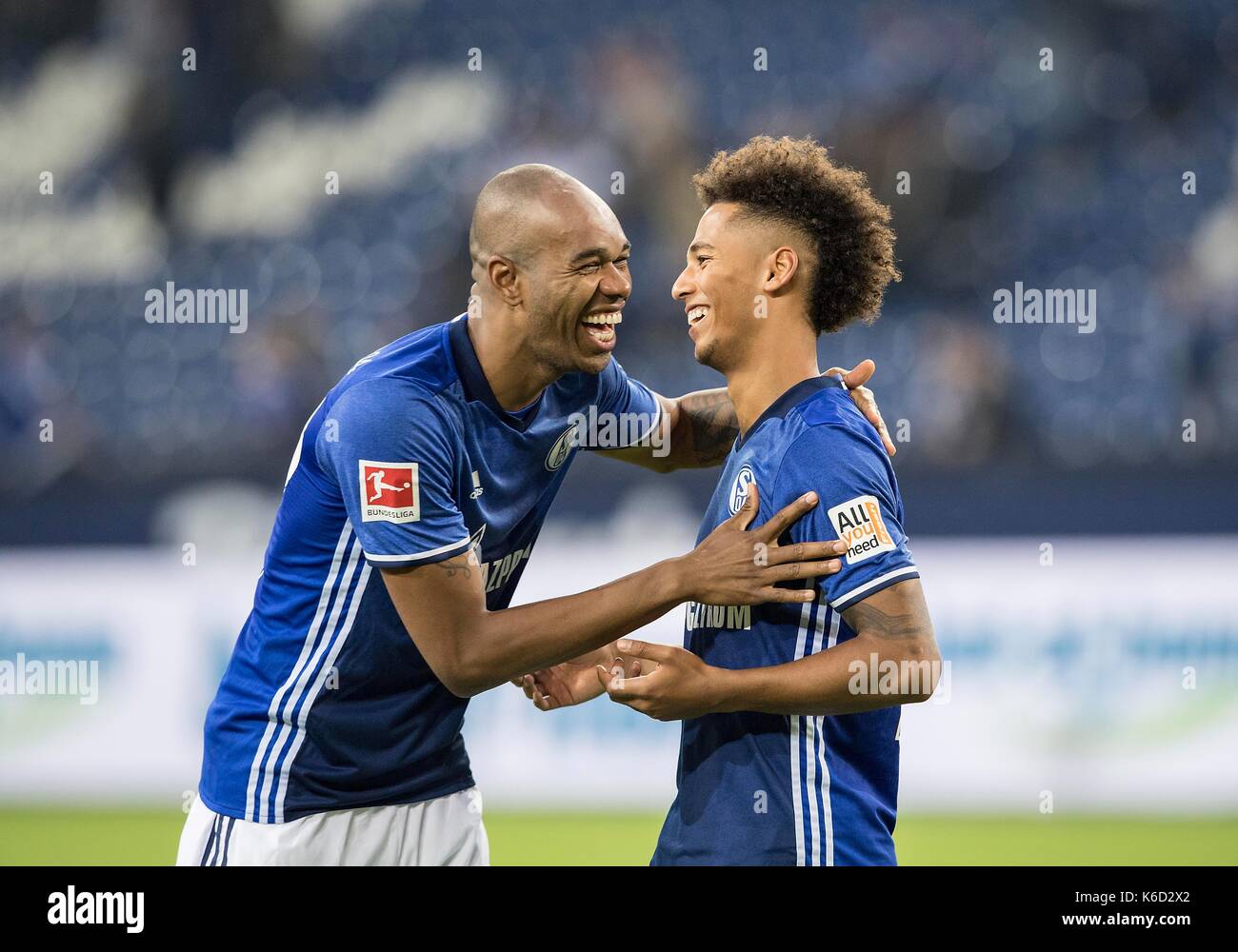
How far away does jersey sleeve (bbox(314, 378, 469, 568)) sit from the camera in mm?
2885

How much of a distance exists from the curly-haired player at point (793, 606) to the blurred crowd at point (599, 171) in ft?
13.5

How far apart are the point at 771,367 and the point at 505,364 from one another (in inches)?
26.4

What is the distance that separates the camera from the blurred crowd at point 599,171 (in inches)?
289

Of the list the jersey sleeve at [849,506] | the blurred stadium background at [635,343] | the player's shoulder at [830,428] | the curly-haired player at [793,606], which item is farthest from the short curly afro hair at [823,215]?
the blurred stadium background at [635,343]

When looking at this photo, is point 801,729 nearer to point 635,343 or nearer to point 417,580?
point 417,580

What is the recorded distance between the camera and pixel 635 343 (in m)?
7.63

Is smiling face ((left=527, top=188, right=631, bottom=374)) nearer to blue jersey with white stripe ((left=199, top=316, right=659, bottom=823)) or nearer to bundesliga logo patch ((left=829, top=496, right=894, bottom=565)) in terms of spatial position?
blue jersey with white stripe ((left=199, top=316, right=659, bottom=823))

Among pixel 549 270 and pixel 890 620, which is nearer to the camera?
pixel 890 620

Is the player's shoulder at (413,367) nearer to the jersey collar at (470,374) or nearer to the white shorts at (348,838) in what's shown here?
the jersey collar at (470,374)

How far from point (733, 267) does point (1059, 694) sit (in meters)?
3.64

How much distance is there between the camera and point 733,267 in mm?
3035

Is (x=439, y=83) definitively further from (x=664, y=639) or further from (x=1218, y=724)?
(x=1218, y=724)
